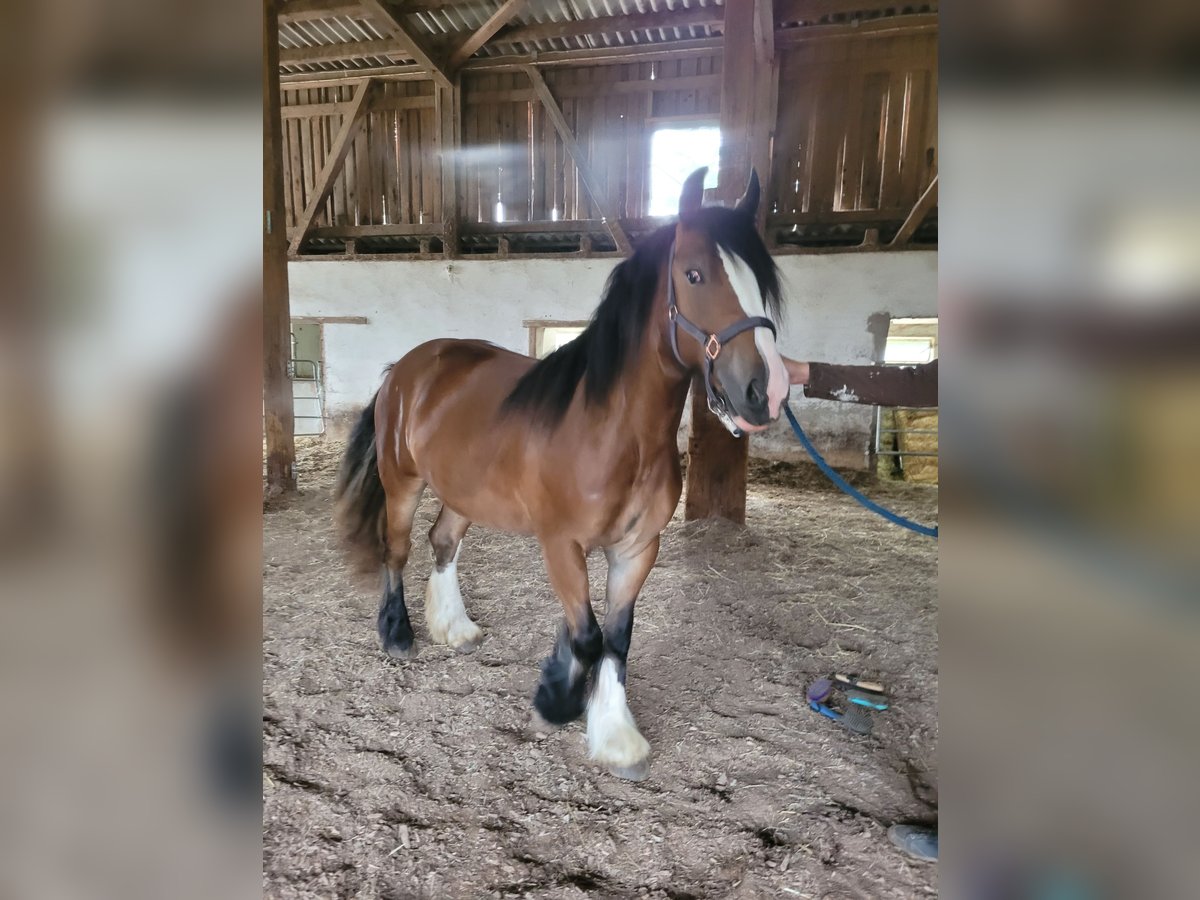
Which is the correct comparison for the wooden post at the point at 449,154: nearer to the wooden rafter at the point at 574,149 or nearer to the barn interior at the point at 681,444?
the barn interior at the point at 681,444

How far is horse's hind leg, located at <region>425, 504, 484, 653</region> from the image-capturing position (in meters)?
2.44

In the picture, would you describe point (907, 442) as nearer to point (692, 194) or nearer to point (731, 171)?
point (731, 171)

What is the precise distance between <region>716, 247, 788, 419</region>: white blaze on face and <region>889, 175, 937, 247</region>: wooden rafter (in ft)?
20.6

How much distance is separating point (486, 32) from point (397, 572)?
634 centimetres

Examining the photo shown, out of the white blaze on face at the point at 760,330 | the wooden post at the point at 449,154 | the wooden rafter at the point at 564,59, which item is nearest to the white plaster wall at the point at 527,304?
the wooden post at the point at 449,154

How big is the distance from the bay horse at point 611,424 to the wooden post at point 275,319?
2971mm

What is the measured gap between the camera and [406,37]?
6.48 meters

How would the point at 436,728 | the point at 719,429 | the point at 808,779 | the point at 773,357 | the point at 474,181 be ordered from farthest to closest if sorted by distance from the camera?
the point at 474,181, the point at 719,429, the point at 436,728, the point at 808,779, the point at 773,357
